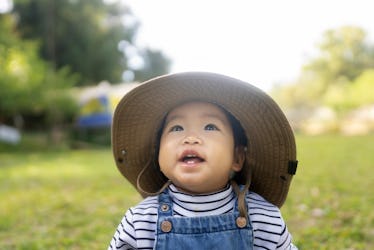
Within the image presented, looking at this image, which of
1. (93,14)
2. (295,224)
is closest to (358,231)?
(295,224)

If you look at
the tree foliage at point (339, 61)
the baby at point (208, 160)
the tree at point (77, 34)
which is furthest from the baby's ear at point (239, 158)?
the tree foliage at point (339, 61)

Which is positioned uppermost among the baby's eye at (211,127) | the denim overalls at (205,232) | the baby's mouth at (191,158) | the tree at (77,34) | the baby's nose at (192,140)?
the tree at (77,34)

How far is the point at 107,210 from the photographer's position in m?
4.47

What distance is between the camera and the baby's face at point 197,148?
1.74m

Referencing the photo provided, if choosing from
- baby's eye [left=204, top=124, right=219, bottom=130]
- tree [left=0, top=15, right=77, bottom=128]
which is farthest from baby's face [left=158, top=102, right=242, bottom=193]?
tree [left=0, top=15, right=77, bottom=128]

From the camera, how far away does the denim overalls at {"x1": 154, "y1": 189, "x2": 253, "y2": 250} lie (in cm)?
168

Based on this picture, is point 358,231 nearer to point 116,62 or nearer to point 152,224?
point 152,224

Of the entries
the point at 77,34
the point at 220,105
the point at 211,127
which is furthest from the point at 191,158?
the point at 77,34

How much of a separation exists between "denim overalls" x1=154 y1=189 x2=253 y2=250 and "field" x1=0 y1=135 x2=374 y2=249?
133cm

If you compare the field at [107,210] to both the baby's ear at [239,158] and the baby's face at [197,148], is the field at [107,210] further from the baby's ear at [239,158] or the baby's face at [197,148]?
the baby's face at [197,148]

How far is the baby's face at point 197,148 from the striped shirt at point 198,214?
0.05 m

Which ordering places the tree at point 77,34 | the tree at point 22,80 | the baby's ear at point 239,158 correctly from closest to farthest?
the baby's ear at point 239,158
the tree at point 22,80
the tree at point 77,34

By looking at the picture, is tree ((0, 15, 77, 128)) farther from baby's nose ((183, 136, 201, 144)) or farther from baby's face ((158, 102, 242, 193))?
baby's nose ((183, 136, 201, 144))

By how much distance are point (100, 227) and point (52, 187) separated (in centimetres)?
311
